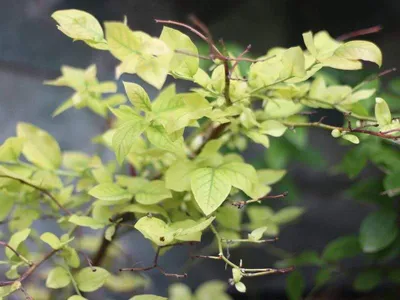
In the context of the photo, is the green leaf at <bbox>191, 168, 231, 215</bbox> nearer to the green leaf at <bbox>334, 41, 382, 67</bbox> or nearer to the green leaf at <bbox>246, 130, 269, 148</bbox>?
the green leaf at <bbox>246, 130, 269, 148</bbox>

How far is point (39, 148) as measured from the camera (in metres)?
0.74

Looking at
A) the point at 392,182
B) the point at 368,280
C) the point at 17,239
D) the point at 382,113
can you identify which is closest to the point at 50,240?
the point at 17,239

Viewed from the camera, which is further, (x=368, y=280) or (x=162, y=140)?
(x=368, y=280)

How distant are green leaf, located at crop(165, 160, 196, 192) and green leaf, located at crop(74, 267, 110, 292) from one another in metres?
0.13

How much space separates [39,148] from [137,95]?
241mm

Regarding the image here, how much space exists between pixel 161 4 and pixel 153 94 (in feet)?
0.76

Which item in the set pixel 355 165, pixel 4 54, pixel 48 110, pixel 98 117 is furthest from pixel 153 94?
pixel 355 165

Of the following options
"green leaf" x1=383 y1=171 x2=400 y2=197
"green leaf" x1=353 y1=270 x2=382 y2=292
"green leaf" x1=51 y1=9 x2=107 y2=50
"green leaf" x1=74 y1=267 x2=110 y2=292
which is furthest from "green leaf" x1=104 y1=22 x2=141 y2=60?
"green leaf" x1=353 y1=270 x2=382 y2=292

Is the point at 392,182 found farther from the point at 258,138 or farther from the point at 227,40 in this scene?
the point at 227,40

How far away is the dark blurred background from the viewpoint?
4.10ft

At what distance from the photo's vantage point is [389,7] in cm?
138

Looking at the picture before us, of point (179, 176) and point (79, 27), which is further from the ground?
point (79, 27)

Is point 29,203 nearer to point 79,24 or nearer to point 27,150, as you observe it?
point 27,150

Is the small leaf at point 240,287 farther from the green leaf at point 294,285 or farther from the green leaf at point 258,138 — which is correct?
the green leaf at point 294,285
